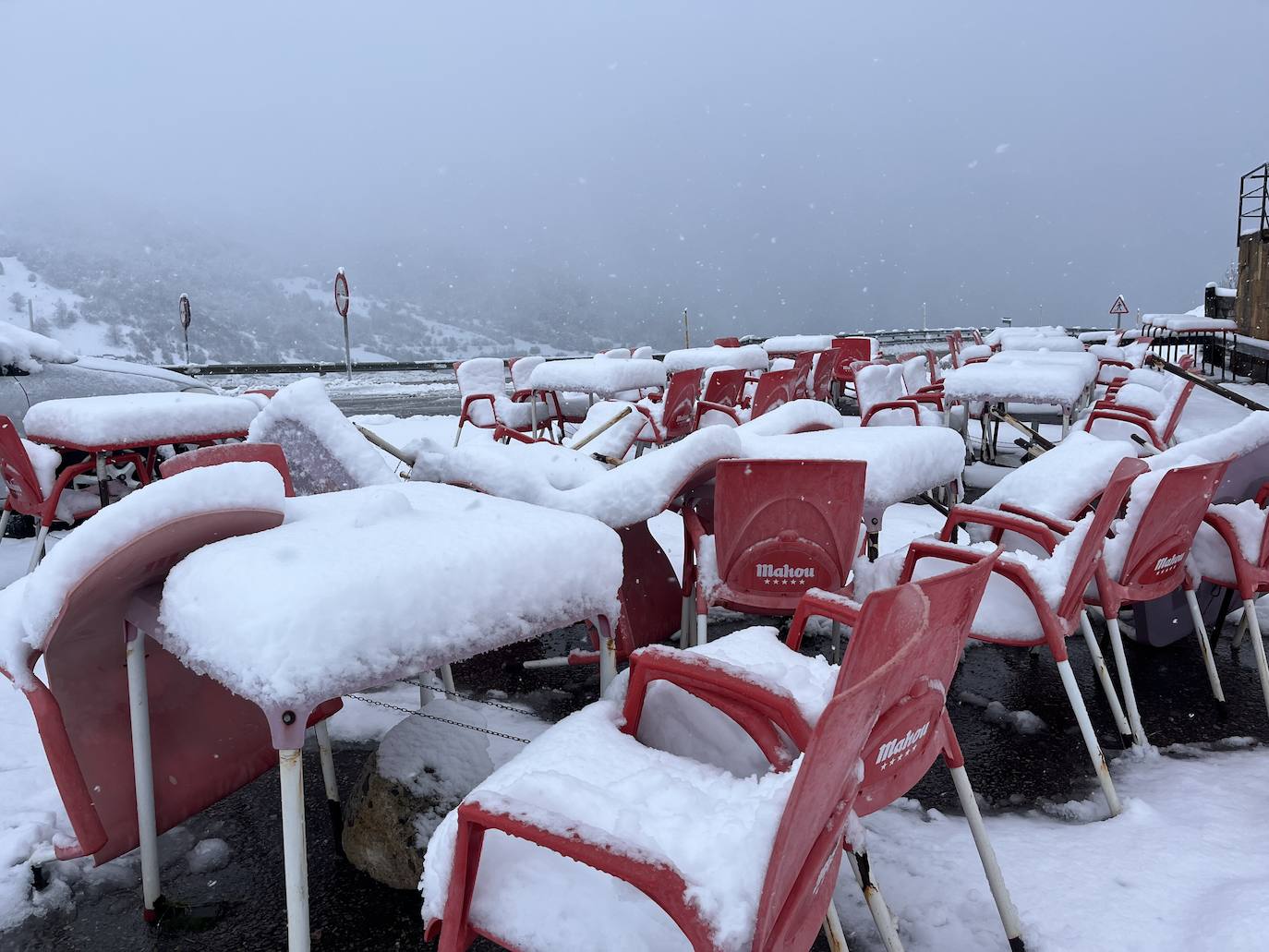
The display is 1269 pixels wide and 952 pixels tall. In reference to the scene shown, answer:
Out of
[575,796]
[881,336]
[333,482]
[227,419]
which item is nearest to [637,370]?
[227,419]

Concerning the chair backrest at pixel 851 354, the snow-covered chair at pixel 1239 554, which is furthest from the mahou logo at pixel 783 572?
the chair backrest at pixel 851 354

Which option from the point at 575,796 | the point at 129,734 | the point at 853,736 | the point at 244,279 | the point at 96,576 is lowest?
the point at 129,734

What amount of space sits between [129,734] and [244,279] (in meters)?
138

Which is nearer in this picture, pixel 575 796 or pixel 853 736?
pixel 853 736

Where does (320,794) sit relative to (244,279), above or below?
below

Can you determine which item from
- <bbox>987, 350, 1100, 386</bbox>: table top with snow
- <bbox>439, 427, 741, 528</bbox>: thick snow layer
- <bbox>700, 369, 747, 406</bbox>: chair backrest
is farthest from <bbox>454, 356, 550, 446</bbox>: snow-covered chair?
<bbox>439, 427, 741, 528</bbox>: thick snow layer

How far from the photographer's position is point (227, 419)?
4.37 m

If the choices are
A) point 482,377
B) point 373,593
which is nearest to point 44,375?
point 482,377

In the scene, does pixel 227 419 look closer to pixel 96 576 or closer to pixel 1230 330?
pixel 96 576

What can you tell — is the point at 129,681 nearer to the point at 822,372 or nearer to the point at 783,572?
the point at 783,572

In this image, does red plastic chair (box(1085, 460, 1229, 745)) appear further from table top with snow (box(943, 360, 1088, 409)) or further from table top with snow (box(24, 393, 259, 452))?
table top with snow (box(24, 393, 259, 452))

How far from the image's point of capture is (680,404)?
21.2 feet

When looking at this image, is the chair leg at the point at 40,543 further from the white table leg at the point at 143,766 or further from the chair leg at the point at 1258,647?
the chair leg at the point at 1258,647

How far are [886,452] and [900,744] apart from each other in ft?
6.20
